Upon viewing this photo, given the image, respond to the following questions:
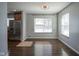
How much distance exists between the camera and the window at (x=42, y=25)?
35.1 feet

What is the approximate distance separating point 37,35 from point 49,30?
39.1 inches

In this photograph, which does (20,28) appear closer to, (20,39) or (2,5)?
(20,39)

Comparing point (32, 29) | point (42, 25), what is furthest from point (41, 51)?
point (42, 25)

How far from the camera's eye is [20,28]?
909 cm

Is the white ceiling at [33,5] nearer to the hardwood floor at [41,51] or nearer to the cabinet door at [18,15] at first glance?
the cabinet door at [18,15]

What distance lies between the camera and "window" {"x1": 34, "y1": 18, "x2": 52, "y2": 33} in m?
10.7

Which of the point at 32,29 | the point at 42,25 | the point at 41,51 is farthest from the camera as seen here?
the point at 42,25

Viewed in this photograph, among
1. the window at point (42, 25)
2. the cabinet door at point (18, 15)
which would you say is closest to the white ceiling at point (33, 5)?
the cabinet door at point (18, 15)

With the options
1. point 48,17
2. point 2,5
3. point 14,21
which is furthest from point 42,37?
point 2,5

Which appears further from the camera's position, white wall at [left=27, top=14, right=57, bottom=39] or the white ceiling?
white wall at [left=27, top=14, right=57, bottom=39]

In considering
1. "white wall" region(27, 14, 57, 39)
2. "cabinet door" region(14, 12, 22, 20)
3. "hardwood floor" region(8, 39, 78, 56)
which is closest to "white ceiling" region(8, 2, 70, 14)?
"cabinet door" region(14, 12, 22, 20)

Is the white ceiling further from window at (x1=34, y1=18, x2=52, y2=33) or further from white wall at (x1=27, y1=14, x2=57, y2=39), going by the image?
window at (x1=34, y1=18, x2=52, y2=33)

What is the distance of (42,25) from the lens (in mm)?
10773

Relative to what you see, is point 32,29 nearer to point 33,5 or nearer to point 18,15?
point 18,15
